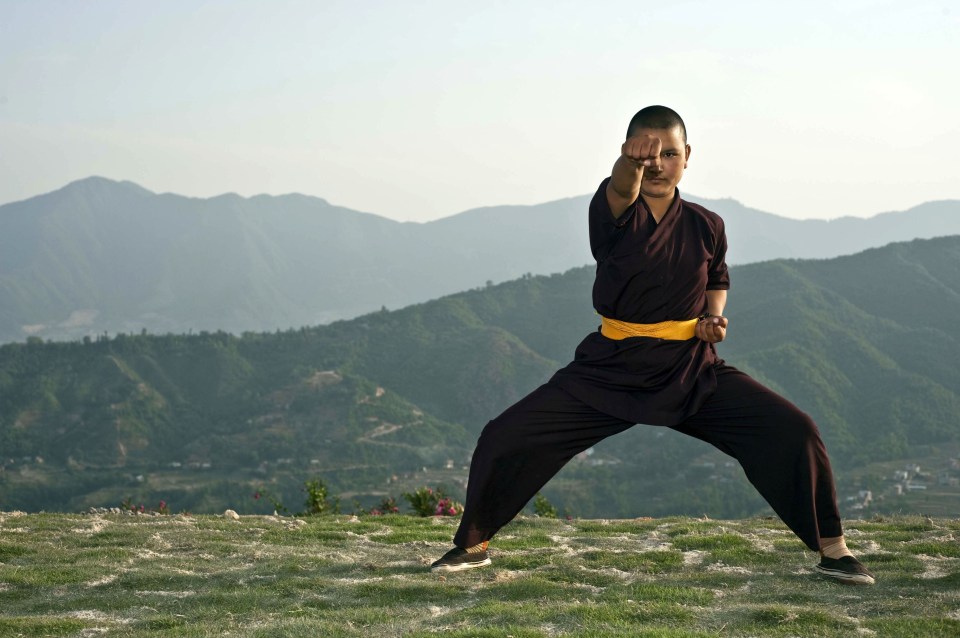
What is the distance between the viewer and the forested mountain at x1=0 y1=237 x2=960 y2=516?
6788cm

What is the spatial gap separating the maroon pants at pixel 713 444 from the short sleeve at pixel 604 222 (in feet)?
2.91

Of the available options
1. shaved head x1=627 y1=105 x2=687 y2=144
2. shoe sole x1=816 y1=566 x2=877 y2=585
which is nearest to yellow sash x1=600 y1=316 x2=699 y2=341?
shaved head x1=627 y1=105 x2=687 y2=144

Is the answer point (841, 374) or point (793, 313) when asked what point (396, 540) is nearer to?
point (841, 374)

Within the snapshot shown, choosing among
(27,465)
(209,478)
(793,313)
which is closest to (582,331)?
(793,313)

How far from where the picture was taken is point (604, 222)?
5664 millimetres

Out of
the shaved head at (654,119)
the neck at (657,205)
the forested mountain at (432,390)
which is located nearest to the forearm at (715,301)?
the neck at (657,205)

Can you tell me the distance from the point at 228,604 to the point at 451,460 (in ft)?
244

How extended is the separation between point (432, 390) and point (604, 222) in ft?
288

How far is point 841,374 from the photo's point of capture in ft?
245

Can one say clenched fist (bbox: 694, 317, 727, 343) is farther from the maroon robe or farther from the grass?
the grass

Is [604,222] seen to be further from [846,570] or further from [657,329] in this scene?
[846,570]

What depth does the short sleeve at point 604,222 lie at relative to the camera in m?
5.62

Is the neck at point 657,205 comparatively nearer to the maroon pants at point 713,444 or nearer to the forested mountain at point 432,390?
the maroon pants at point 713,444

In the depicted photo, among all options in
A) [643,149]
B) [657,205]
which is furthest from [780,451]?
[643,149]
